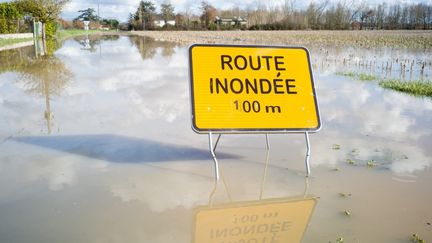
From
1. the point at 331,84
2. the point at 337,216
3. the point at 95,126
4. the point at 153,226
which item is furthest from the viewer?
the point at 331,84

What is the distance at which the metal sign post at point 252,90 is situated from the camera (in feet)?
15.1

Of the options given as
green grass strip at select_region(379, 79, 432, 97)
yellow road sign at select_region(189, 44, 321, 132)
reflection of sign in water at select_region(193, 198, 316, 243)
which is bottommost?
reflection of sign in water at select_region(193, 198, 316, 243)

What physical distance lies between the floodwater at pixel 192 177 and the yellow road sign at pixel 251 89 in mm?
540

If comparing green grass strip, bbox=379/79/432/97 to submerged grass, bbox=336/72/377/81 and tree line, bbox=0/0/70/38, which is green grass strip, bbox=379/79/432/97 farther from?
tree line, bbox=0/0/70/38

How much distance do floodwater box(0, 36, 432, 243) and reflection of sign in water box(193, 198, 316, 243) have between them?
15mm

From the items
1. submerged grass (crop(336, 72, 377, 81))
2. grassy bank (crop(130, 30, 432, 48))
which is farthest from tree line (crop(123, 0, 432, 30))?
submerged grass (crop(336, 72, 377, 81))

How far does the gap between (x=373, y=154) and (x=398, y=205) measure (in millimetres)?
1556

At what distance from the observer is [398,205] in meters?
3.88

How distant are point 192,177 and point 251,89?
1.17 meters

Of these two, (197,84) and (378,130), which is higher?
(197,84)

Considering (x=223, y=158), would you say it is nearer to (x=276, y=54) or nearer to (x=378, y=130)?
(x=276, y=54)

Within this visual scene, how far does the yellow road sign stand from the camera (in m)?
4.62

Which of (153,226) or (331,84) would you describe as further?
(331,84)

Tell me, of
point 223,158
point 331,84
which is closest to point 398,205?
point 223,158
